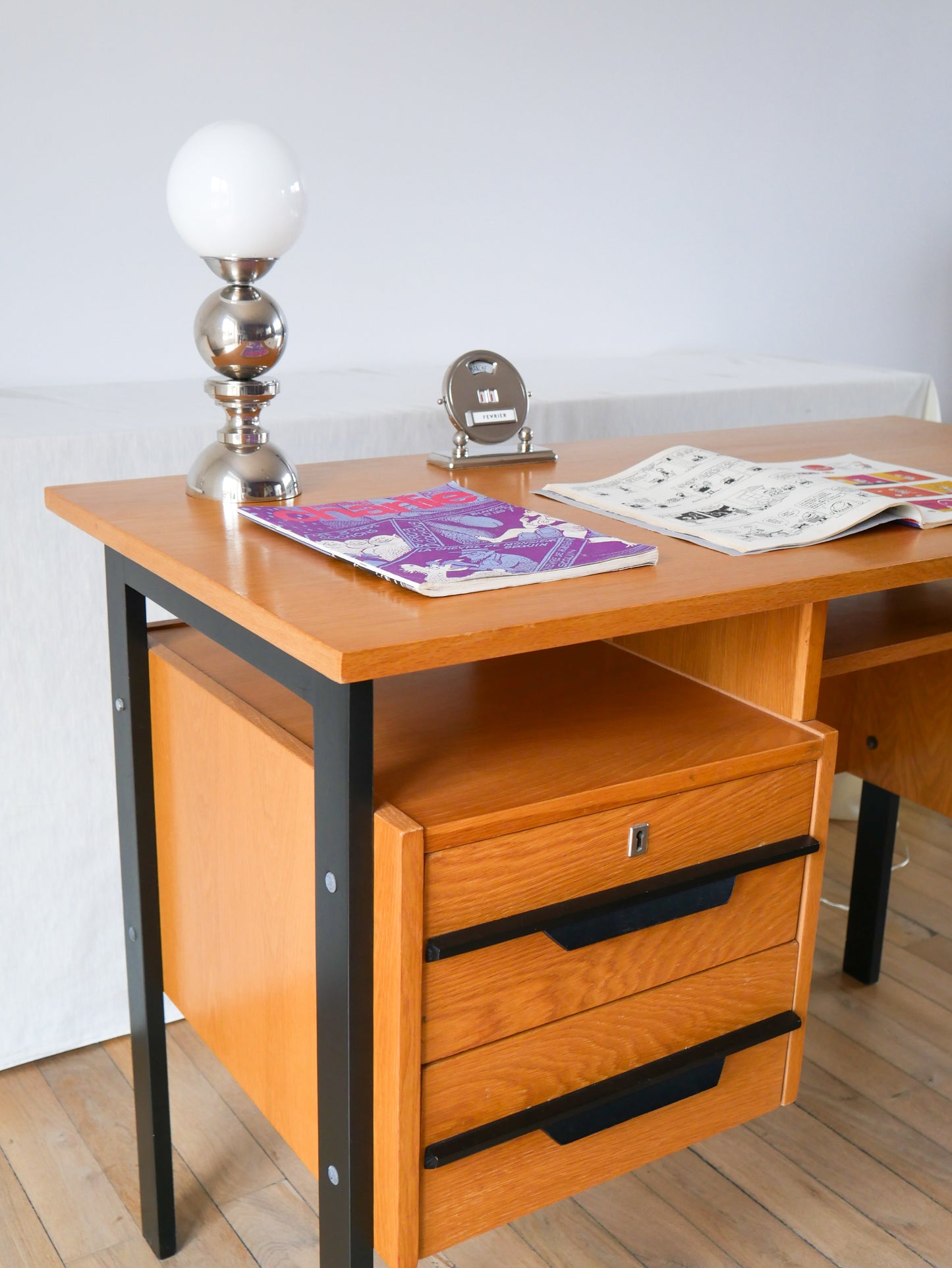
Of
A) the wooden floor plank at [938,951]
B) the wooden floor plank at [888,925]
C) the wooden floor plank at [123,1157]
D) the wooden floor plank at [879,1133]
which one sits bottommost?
the wooden floor plank at [123,1157]

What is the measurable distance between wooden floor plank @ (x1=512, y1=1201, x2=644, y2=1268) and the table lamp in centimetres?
84

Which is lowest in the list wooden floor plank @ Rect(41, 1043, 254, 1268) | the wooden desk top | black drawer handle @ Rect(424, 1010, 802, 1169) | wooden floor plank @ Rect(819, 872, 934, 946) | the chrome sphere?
wooden floor plank @ Rect(41, 1043, 254, 1268)

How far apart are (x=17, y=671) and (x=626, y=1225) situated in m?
0.95

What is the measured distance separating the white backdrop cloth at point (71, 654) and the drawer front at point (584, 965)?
0.53 metres

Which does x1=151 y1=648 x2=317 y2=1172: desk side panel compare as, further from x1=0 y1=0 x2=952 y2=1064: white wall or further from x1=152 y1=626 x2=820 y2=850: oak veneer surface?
x1=0 y1=0 x2=952 y2=1064: white wall

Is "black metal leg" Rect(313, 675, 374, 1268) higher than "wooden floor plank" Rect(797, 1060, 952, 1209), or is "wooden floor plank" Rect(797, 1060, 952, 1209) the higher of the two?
"black metal leg" Rect(313, 675, 374, 1268)

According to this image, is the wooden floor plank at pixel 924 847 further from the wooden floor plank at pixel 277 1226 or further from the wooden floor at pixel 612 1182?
the wooden floor plank at pixel 277 1226

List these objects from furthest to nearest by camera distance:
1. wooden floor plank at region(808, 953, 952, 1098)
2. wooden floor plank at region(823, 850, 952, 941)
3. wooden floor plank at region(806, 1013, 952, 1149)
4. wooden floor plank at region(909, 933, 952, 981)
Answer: wooden floor plank at region(823, 850, 952, 941)
wooden floor plank at region(909, 933, 952, 981)
wooden floor plank at region(808, 953, 952, 1098)
wooden floor plank at region(806, 1013, 952, 1149)

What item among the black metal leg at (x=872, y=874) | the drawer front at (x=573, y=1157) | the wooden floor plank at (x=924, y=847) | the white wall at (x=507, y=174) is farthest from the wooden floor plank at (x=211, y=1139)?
the wooden floor plank at (x=924, y=847)

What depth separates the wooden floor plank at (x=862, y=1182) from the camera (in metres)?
1.35

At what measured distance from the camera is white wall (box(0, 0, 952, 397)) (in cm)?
174

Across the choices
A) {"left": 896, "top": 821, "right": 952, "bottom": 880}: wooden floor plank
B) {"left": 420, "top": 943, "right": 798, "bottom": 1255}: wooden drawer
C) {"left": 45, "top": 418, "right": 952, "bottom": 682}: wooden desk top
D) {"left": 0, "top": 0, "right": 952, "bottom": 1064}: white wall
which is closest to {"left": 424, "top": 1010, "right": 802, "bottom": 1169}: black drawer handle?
{"left": 420, "top": 943, "right": 798, "bottom": 1255}: wooden drawer

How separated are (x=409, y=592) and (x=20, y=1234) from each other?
93cm

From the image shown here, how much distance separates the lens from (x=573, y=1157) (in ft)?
3.20
